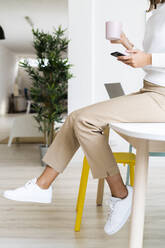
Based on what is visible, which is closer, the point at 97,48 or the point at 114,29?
the point at 114,29

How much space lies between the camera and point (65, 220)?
2.33m

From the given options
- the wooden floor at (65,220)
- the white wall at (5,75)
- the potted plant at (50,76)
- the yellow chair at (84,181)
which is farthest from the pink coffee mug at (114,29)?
the white wall at (5,75)

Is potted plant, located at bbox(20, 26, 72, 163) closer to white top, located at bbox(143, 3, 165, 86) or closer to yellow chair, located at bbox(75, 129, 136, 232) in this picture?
yellow chair, located at bbox(75, 129, 136, 232)

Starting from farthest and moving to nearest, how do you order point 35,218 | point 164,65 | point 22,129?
point 22,129
point 35,218
point 164,65

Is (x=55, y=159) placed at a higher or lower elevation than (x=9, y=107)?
higher

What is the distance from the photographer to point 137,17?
167 inches

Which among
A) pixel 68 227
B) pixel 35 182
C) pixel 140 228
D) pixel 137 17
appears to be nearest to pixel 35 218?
pixel 68 227

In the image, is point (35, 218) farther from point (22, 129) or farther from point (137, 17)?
point (22, 129)

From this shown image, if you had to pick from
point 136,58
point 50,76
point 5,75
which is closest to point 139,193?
point 136,58

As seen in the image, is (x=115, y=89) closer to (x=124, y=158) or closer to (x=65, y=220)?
(x=124, y=158)

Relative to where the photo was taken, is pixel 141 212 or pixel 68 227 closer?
pixel 141 212

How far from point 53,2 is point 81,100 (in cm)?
400

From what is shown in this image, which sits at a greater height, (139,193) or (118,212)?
(139,193)

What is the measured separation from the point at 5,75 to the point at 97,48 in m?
10.3
